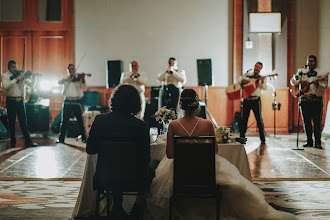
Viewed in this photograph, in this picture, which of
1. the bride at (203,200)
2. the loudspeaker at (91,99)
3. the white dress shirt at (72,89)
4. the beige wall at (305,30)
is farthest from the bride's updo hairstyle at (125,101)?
the beige wall at (305,30)

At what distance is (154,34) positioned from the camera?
1167 centimetres

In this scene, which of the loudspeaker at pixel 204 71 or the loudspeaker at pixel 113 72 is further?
the loudspeaker at pixel 113 72

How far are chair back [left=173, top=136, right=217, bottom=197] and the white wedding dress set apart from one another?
19cm

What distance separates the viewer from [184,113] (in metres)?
3.66

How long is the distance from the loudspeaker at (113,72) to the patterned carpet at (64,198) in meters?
5.75

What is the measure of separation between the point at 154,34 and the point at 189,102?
8.28m

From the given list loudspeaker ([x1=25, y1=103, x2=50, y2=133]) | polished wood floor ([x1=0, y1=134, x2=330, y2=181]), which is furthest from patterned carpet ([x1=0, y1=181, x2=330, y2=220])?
loudspeaker ([x1=25, y1=103, x2=50, y2=133])

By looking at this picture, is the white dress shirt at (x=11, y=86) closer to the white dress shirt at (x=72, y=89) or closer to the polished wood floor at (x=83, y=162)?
the white dress shirt at (x=72, y=89)

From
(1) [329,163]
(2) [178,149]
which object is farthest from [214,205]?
(1) [329,163]

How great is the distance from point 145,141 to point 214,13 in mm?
8800

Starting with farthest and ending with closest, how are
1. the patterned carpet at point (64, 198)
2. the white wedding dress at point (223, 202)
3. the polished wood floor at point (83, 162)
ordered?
1. the polished wood floor at point (83, 162)
2. the patterned carpet at point (64, 198)
3. the white wedding dress at point (223, 202)

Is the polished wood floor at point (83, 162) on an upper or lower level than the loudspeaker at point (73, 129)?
lower

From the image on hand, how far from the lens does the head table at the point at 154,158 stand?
3.90 meters

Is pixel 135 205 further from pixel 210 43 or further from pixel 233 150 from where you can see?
pixel 210 43
